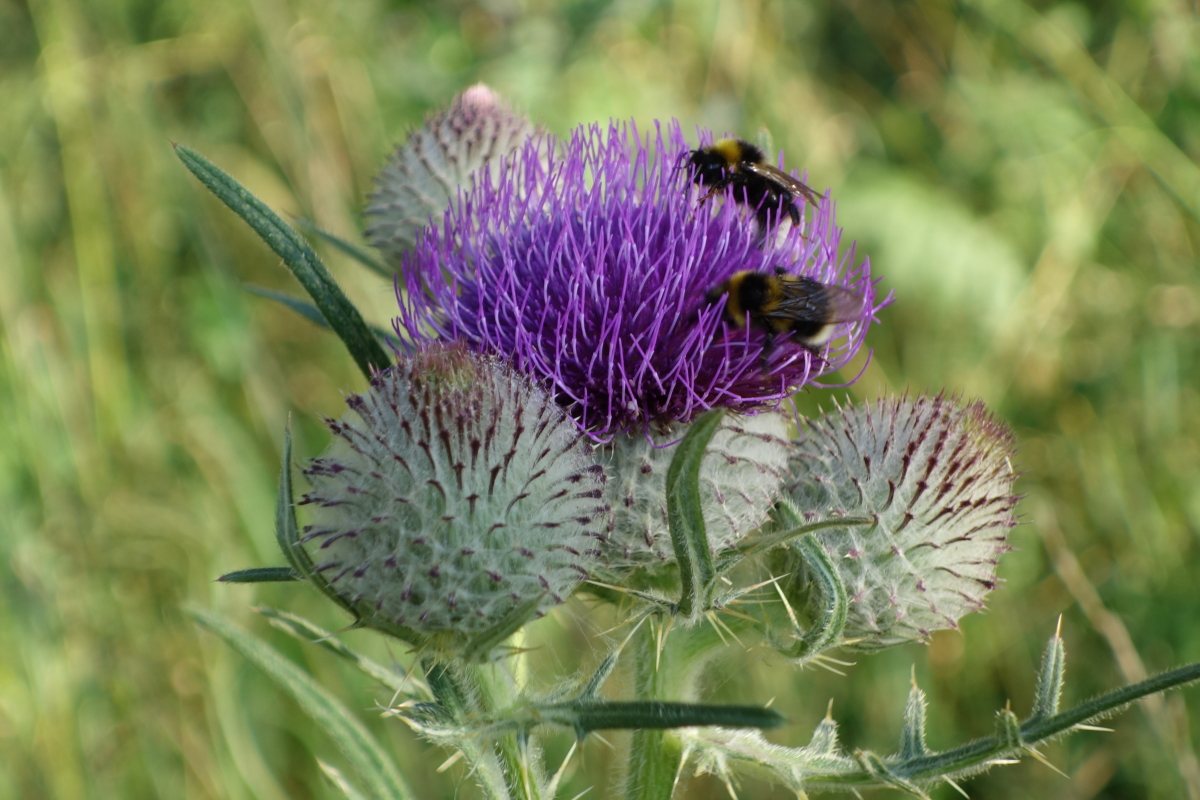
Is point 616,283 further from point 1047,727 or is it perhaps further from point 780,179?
point 1047,727

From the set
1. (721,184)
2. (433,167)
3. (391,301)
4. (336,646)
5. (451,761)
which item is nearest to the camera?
(451,761)

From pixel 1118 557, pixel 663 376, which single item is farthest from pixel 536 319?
pixel 1118 557

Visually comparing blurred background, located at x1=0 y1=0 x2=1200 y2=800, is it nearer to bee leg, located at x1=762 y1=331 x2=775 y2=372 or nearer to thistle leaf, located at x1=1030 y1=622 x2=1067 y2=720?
thistle leaf, located at x1=1030 y1=622 x2=1067 y2=720

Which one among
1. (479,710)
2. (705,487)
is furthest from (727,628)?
(479,710)

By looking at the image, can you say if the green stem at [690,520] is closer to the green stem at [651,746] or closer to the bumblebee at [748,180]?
the green stem at [651,746]

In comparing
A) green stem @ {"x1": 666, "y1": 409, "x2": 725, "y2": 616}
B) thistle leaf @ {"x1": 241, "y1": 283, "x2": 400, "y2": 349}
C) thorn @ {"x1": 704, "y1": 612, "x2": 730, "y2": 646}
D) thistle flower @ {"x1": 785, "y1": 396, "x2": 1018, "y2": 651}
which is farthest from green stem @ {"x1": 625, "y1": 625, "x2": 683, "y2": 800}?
thistle leaf @ {"x1": 241, "y1": 283, "x2": 400, "y2": 349}

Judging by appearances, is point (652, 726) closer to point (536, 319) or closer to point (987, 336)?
point (536, 319)

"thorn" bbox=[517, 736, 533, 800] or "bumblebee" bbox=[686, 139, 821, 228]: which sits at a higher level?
"bumblebee" bbox=[686, 139, 821, 228]
